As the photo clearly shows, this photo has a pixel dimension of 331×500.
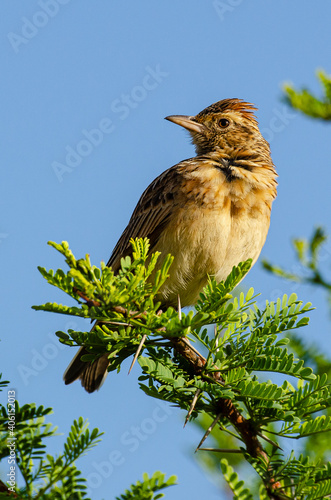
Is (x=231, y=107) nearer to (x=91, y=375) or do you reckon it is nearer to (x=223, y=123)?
(x=223, y=123)

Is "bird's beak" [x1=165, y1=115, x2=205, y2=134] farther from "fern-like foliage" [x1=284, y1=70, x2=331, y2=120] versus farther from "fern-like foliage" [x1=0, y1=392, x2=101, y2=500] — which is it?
"fern-like foliage" [x1=0, y1=392, x2=101, y2=500]

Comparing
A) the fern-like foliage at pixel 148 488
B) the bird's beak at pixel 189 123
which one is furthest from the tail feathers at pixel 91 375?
the fern-like foliage at pixel 148 488

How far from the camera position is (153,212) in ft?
18.6

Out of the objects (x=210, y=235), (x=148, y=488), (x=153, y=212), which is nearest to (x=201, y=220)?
(x=210, y=235)

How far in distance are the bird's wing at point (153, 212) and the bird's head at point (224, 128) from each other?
0.75 metres

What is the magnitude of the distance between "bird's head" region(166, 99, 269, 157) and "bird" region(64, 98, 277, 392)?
10 centimetres

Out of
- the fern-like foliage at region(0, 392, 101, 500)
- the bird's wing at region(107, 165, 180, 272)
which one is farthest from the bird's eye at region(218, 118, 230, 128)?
the fern-like foliage at region(0, 392, 101, 500)

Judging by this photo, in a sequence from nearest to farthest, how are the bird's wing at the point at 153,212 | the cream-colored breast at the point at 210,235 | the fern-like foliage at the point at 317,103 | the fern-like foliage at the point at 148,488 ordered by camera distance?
the fern-like foliage at the point at 148,488
the fern-like foliage at the point at 317,103
the cream-colored breast at the point at 210,235
the bird's wing at the point at 153,212

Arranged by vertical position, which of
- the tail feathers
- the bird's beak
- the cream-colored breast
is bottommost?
the tail feathers

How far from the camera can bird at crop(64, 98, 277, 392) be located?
5.10m

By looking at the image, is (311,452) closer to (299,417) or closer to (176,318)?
(299,417)

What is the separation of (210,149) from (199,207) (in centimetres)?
147

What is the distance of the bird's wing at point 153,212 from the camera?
18.0 feet

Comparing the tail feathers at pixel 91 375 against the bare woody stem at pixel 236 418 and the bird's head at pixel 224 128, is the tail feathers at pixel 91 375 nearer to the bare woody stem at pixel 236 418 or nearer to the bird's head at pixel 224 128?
the bare woody stem at pixel 236 418
